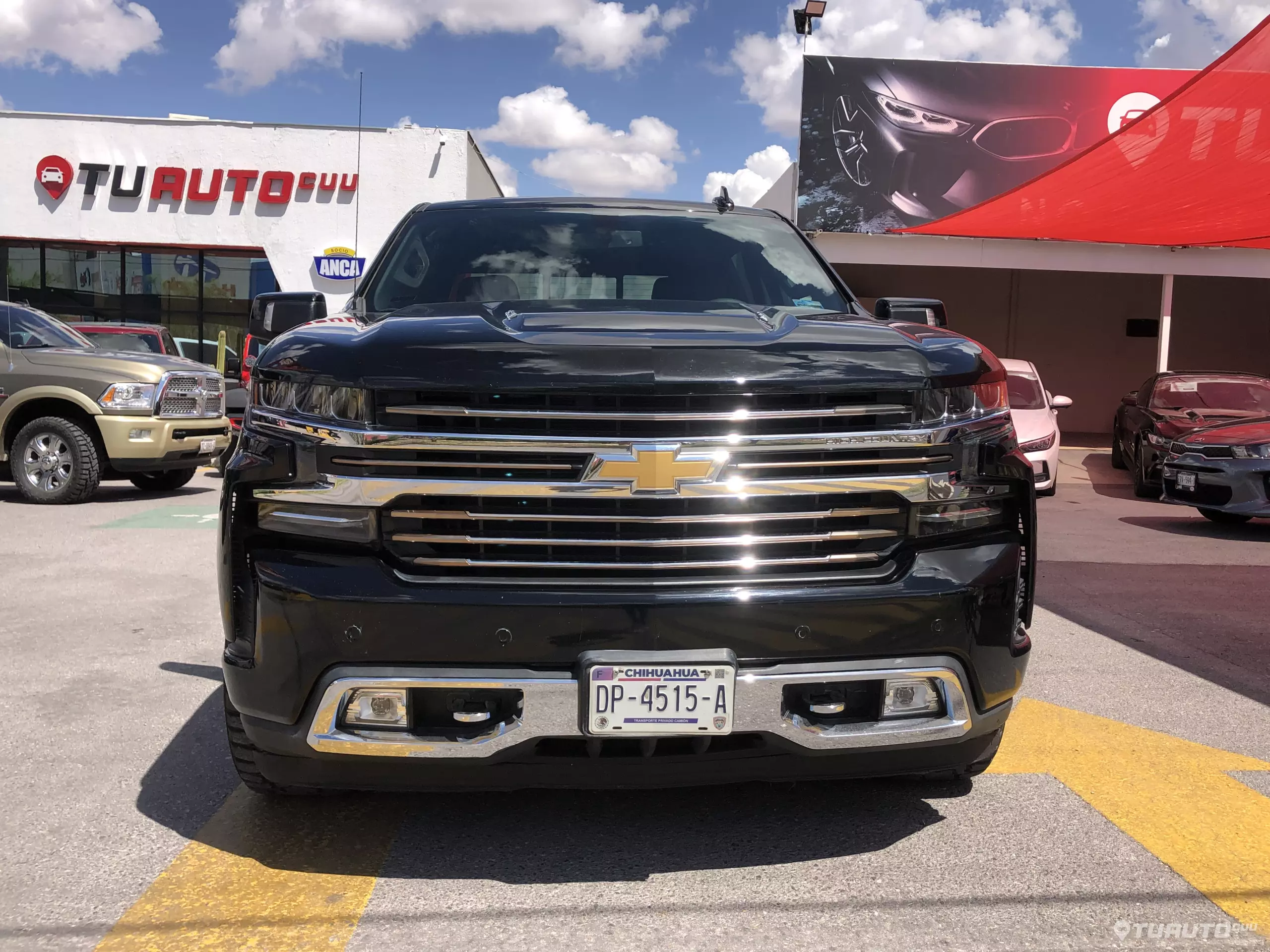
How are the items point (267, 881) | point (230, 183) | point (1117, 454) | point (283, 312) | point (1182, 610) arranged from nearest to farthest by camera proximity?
point (267, 881)
point (283, 312)
point (1182, 610)
point (1117, 454)
point (230, 183)

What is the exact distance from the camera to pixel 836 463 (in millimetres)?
2668

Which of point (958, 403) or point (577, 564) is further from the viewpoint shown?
point (958, 403)

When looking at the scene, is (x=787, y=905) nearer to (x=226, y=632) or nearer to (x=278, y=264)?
(x=226, y=632)

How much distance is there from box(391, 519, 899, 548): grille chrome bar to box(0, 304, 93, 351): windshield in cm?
909

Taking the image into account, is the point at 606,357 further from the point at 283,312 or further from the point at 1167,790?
the point at 1167,790

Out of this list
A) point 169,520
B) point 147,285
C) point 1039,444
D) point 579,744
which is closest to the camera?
point 579,744

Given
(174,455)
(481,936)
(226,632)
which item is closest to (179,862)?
(226,632)

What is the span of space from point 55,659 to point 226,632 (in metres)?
2.58

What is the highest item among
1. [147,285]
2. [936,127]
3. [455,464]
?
[936,127]

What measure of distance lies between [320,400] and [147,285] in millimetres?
20161

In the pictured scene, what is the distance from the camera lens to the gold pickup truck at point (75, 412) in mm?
10031

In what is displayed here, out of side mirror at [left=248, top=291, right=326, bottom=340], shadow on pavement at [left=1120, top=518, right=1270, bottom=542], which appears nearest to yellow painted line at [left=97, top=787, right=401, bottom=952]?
side mirror at [left=248, top=291, right=326, bottom=340]

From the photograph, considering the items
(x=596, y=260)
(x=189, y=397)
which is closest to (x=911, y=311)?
(x=596, y=260)

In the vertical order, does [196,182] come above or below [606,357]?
above
